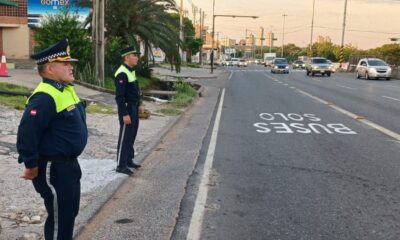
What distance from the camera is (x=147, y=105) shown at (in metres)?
16.6

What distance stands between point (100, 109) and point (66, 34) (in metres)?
7.08

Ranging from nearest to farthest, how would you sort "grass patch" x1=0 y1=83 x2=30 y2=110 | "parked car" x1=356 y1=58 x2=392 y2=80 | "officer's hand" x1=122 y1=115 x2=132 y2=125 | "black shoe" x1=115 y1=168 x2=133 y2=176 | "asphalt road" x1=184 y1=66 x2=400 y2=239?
"asphalt road" x1=184 y1=66 x2=400 y2=239, "officer's hand" x1=122 y1=115 x2=132 y2=125, "black shoe" x1=115 y1=168 x2=133 y2=176, "grass patch" x1=0 y1=83 x2=30 y2=110, "parked car" x1=356 y1=58 x2=392 y2=80

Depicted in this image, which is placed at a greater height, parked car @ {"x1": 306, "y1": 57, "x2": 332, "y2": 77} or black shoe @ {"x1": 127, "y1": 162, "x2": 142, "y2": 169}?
parked car @ {"x1": 306, "y1": 57, "x2": 332, "y2": 77}

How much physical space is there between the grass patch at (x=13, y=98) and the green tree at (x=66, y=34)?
5239mm

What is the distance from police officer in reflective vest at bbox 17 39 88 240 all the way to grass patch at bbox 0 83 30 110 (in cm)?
840

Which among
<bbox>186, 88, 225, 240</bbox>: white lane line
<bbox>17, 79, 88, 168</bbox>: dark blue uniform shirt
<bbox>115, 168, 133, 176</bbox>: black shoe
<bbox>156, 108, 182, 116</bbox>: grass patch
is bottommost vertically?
<bbox>156, 108, 182, 116</bbox>: grass patch

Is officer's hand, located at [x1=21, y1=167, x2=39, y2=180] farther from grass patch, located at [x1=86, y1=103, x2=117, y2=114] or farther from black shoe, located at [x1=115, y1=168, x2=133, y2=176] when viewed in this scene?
grass patch, located at [x1=86, y1=103, x2=117, y2=114]

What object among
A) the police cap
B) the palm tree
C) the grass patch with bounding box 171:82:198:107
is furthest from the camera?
the palm tree

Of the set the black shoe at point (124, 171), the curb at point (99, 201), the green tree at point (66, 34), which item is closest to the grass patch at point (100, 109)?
the curb at point (99, 201)

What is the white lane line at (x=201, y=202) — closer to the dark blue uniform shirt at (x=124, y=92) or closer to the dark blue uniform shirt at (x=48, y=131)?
the dark blue uniform shirt at (x=124, y=92)

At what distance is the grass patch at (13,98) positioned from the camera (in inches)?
467

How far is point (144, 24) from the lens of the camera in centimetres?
2392

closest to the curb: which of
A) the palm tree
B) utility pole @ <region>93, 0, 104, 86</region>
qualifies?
utility pole @ <region>93, 0, 104, 86</region>

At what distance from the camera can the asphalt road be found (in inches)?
202
